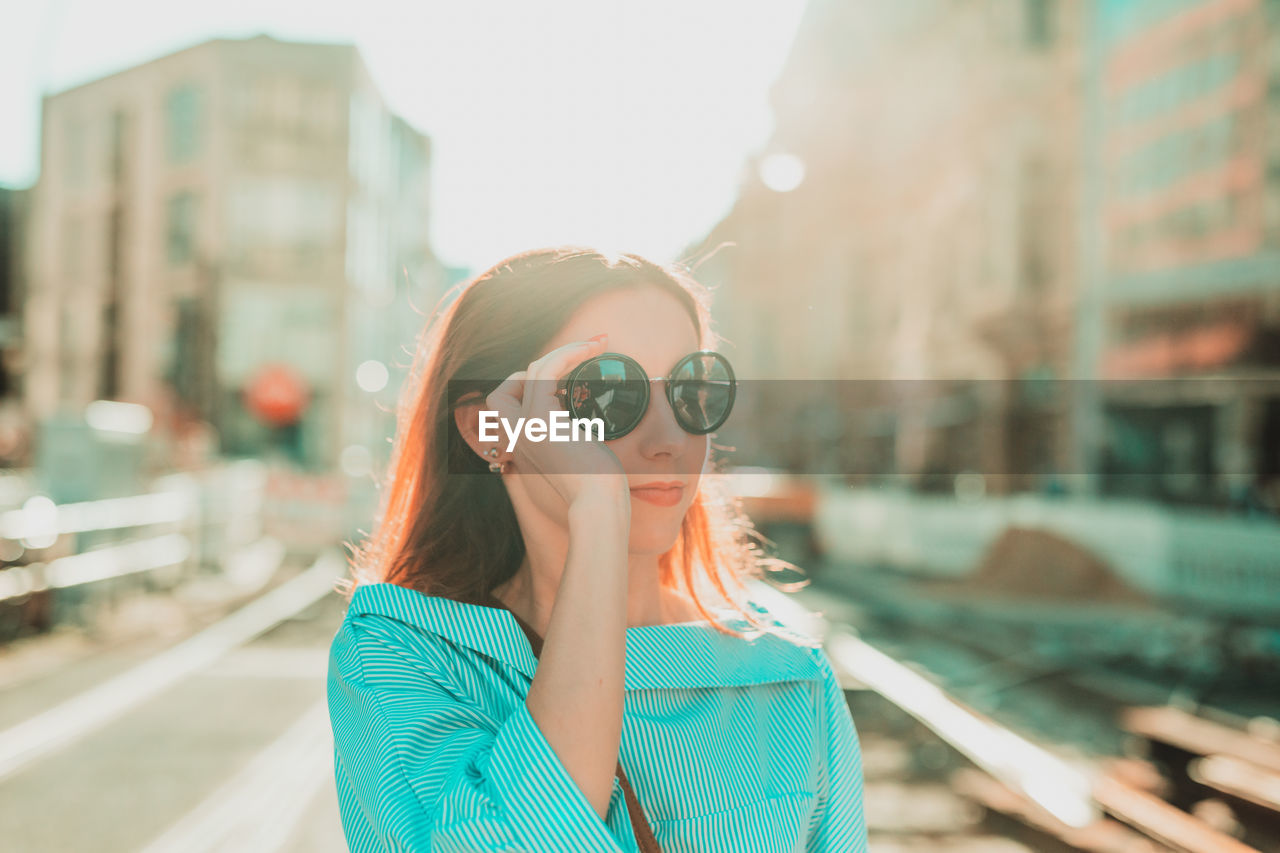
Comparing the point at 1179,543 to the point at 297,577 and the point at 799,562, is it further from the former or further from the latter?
the point at 297,577

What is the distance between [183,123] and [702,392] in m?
47.5

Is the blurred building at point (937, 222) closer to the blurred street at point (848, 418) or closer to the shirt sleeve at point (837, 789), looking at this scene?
the blurred street at point (848, 418)

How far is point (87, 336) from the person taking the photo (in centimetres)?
4556

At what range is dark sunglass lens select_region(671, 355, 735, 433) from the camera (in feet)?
5.25

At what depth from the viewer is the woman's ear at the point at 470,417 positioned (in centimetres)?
166

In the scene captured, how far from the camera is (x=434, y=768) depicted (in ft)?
4.34

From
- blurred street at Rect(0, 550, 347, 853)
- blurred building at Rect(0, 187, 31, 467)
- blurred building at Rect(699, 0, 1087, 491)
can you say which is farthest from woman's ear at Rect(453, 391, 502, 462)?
blurred building at Rect(0, 187, 31, 467)

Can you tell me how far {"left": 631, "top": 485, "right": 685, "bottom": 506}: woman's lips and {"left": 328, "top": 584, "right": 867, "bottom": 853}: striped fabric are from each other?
0.20 m

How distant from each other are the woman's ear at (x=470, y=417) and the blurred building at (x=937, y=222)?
1676 cm

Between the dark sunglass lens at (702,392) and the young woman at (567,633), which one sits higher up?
the dark sunglass lens at (702,392)

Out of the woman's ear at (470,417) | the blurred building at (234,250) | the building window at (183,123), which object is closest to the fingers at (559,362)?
the woman's ear at (470,417)

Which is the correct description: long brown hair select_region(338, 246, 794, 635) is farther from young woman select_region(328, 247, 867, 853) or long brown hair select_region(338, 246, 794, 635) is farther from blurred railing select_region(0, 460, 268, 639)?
blurred railing select_region(0, 460, 268, 639)

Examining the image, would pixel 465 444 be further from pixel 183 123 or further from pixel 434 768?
pixel 183 123

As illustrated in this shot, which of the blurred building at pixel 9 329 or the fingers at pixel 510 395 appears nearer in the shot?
the fingers at pixel 510 395
